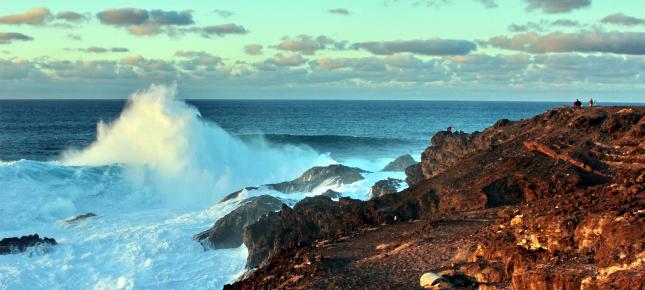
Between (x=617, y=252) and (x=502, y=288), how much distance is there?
2.58m

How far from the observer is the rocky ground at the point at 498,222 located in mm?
12344

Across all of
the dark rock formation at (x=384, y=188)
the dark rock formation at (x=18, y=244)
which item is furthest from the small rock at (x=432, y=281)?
the dark rock formation at (x=18, y=244)

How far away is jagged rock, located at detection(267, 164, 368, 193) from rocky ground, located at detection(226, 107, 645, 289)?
32.4 ft

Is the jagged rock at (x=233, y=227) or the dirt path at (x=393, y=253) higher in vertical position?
the dirt path at (x=393, y=253)

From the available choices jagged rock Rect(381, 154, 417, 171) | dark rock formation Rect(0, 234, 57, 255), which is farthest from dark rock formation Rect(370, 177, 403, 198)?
dark rock formation Rect(0, 234, 57, 255)

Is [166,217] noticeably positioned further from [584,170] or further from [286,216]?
[584,170]

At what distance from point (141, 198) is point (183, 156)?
29.2 ft

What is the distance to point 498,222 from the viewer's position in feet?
53.8

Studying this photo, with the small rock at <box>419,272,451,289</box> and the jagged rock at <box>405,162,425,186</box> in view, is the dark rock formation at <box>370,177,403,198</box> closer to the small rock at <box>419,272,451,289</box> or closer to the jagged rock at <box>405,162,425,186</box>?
the jagged rock at <box>405,162,425,186</box>

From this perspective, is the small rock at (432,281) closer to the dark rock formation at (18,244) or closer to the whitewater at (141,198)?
the whitewater at (141,198)

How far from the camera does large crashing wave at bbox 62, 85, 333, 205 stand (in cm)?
4802

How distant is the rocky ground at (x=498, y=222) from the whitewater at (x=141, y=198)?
4234 mm

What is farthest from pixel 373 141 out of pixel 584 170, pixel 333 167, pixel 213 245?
pixel 584 170

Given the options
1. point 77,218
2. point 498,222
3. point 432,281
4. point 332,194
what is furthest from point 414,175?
point 432,281
